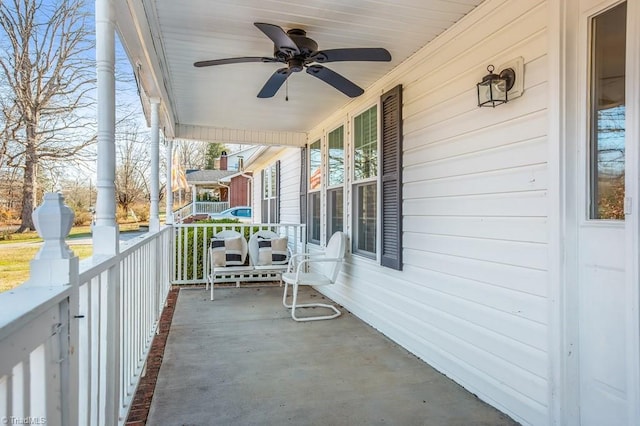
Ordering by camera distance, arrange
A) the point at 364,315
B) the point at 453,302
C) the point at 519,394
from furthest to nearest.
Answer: the point at 364,315, the point at 453,302, the point at 519,394

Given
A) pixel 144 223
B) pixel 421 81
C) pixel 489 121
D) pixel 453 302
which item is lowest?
pixel 453 302

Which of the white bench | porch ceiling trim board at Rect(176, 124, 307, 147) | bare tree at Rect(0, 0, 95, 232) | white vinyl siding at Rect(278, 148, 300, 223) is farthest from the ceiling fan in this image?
white vinyl siding at Rect(278, 148, 300, 223)

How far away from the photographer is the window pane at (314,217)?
21.0 ft

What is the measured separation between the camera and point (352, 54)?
2865mm

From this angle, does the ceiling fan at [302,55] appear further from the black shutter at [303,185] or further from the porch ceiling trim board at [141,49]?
the black shutter at [303,185]

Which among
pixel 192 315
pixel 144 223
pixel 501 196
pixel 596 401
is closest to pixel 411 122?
pixel 501 196

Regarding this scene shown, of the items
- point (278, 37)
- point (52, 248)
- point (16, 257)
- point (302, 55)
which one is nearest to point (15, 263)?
point (16, 257)

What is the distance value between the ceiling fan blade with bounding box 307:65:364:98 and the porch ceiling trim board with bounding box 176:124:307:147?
134 inches

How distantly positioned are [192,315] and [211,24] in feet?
10.3

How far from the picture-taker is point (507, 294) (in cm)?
241

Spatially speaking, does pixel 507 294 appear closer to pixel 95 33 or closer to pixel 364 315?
pixel 364 315

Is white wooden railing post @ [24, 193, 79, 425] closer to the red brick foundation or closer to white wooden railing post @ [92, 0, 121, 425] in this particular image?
white wooden railing post @ [92, 0, 121, 425]

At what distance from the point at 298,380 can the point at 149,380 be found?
106 centimetres

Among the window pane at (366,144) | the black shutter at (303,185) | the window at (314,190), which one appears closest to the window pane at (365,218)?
the window pane at (366,144)
